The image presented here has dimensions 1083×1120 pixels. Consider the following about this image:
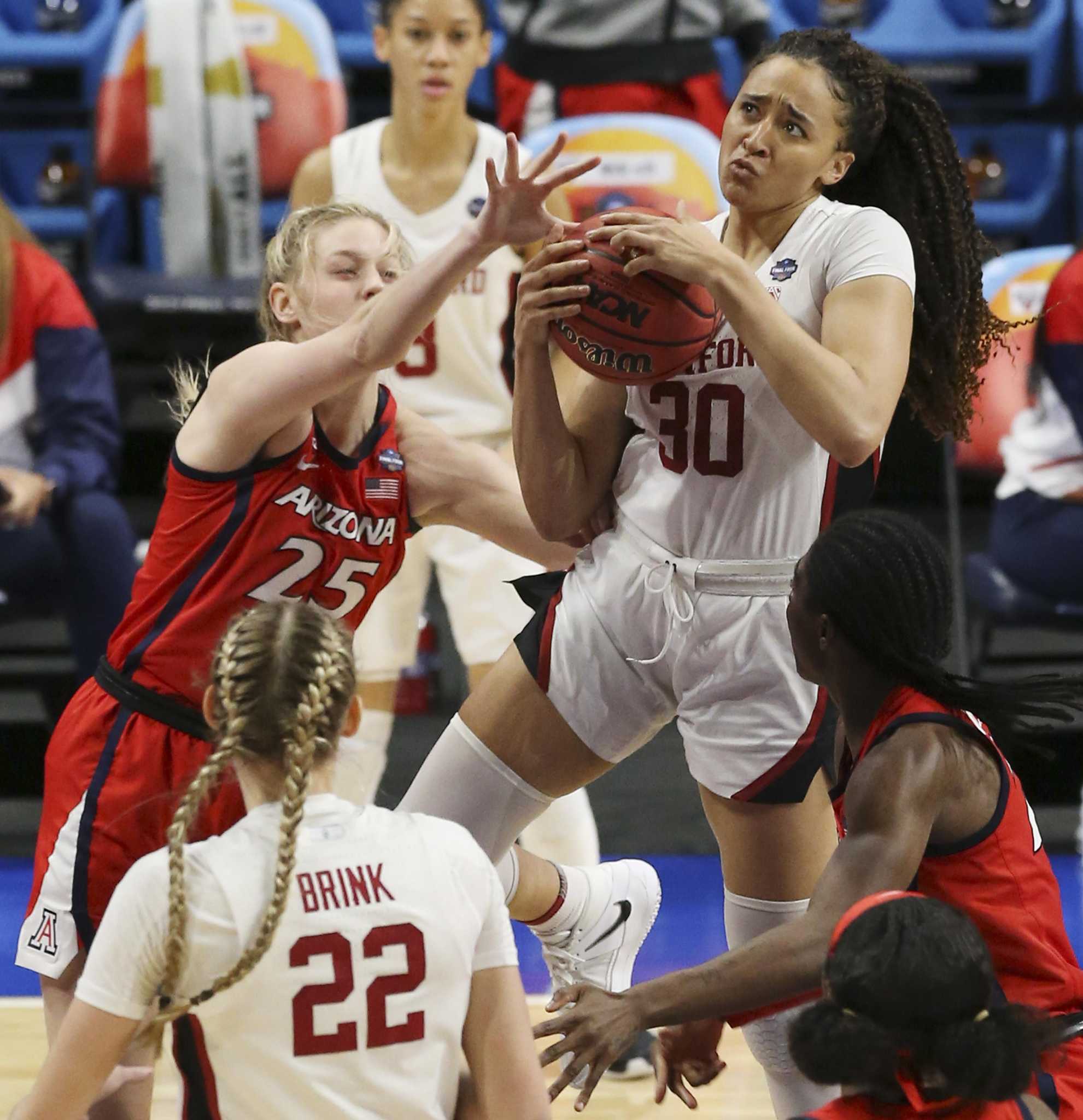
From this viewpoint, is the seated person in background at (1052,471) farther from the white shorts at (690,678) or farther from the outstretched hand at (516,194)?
the outstretched hand at (516,194)

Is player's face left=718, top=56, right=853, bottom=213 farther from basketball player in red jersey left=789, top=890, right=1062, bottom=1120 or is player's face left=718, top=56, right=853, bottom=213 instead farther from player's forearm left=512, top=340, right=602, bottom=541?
basketball player in red jersey left=789, top=890, right=1062, bottom=1120

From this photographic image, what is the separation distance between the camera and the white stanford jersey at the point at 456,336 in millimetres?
4629

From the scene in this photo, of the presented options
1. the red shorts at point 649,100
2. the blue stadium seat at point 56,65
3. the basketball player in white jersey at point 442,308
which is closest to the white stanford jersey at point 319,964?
the basketball player in white jersey at point 442,308

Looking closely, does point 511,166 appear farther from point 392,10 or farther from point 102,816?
point 392,10

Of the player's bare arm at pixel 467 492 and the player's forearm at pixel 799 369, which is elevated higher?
the player's forearm at pixel 799 369

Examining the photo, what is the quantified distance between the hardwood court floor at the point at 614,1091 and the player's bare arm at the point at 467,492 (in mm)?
1024

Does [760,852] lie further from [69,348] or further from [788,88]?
[69,348]

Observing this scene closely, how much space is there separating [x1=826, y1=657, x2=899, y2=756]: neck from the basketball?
1.65 feet

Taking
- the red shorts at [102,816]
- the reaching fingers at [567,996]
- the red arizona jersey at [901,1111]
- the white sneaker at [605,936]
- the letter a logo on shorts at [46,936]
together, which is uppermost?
the red arizona jersey at [901,1111]

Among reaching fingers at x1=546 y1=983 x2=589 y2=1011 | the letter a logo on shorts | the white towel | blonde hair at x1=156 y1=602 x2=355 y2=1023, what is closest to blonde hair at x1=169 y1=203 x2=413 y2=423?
the letter a logo on shorts

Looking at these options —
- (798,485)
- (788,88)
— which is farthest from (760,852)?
(788,88)

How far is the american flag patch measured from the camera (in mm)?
2779

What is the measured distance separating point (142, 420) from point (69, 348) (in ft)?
5.68

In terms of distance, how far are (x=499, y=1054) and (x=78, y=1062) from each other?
17.1 inches
